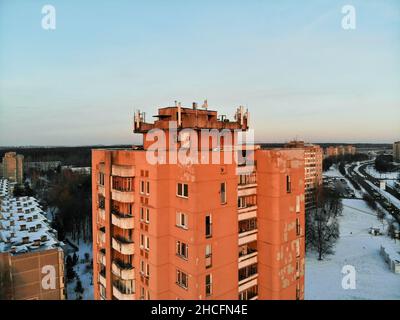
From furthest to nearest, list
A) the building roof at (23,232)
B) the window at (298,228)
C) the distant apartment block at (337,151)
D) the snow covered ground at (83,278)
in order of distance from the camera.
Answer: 1. the distant apartment block at (337,151)
2. the snow covered ground at (83,278)
3. the building roof at (23,232)
4. the window at (298,228)

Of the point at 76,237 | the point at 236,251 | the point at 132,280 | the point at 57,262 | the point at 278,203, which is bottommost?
the point at 76,237

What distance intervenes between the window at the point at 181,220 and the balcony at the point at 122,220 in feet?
6.17

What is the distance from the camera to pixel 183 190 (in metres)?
8.40

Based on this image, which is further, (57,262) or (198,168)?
(57,262)

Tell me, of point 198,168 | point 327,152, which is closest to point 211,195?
point 198,168

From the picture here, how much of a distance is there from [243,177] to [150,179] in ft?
9.76

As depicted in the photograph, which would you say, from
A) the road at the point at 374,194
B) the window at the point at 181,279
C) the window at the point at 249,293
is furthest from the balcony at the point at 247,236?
the road at the point at 374,194

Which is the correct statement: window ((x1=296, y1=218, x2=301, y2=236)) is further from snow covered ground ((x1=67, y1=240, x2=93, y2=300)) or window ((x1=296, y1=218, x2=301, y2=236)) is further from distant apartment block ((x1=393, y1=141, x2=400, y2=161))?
distant apartment block ((x1=393, y1=141, x2=400, y2=161))

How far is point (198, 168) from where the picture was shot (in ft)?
26.1

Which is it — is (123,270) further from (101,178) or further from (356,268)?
(356,268)

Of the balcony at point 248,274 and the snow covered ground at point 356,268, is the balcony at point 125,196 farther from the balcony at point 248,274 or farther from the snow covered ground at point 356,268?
the snow covered ground at point 356,268

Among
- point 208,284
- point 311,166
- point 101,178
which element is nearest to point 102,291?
point 101,178

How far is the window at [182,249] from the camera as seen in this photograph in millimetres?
8250
